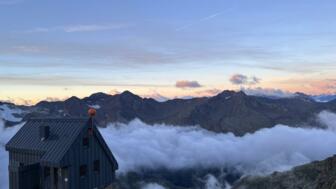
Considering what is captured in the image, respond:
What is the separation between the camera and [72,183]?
1703 inches

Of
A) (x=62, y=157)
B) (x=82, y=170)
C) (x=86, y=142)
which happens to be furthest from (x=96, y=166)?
(x=62, y=157)

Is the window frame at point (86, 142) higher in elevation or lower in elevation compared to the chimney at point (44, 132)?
lower

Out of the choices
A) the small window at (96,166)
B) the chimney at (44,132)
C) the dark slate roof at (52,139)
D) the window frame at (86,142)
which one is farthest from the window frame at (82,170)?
the chimney at (44,132)

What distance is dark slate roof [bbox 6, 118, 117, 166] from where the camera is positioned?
42969mm

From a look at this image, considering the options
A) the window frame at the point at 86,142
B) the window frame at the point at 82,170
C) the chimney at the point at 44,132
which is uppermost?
the chimney at the point at 44,132

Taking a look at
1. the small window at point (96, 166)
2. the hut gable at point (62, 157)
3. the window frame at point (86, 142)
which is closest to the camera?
the hut gable at point (62, 157)

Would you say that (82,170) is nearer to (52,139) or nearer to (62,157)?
(62,157)

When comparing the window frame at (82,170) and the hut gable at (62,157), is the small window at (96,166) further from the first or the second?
the window frame at (82,170)

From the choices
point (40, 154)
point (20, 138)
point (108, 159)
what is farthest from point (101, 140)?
point (20, 138)

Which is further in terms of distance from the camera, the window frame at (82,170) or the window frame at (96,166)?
the window frame at (96,166)

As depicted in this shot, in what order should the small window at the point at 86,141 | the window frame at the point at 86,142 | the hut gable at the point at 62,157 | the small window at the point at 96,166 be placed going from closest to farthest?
the hut gable at the point at 62,157, the window frame at the point at 86,142, the small window at the point at 86,141, the small window at the point at 96,166

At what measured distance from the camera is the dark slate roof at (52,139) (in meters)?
43.0

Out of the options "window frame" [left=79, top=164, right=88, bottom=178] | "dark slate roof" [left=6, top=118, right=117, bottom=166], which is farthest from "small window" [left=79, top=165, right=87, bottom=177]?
"dark slate roof" [left=6, top=118, right=117, bottom=166]

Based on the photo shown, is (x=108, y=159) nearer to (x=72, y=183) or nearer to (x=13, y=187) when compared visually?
(x=72, y=183)
